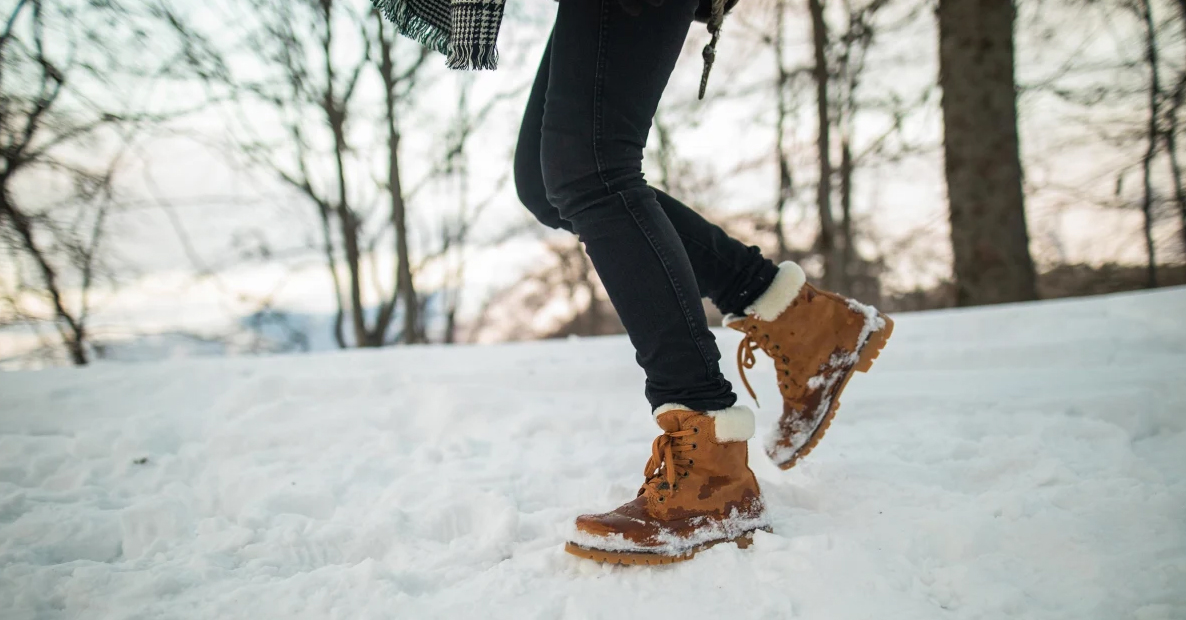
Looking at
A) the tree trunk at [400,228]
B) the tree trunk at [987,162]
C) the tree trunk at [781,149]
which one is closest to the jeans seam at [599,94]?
the tree trunk at [987,162]

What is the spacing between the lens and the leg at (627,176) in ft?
3.26

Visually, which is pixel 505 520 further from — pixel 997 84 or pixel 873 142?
pixel 873 142

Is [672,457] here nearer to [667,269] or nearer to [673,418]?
[673,418]

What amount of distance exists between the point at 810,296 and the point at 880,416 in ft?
2.16

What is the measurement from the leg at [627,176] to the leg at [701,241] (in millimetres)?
175

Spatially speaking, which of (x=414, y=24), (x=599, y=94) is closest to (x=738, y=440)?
(x=599, y=94)

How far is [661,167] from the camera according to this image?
46.2 ft

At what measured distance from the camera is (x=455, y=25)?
1.01 metres

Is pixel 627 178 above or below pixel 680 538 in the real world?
above

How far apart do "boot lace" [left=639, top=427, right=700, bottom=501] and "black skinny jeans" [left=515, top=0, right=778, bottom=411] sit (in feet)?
0.18

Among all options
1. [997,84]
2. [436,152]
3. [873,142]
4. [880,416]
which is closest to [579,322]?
[436,152]

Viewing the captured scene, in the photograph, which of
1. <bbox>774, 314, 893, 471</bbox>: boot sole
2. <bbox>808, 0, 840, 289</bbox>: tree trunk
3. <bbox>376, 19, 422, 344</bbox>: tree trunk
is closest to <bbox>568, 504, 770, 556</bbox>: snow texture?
<bbox>774, 314, 893, 471</bbox>: boot sole

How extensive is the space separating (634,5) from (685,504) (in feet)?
2.54

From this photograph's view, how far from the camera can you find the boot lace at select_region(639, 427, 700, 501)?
1049 mm
